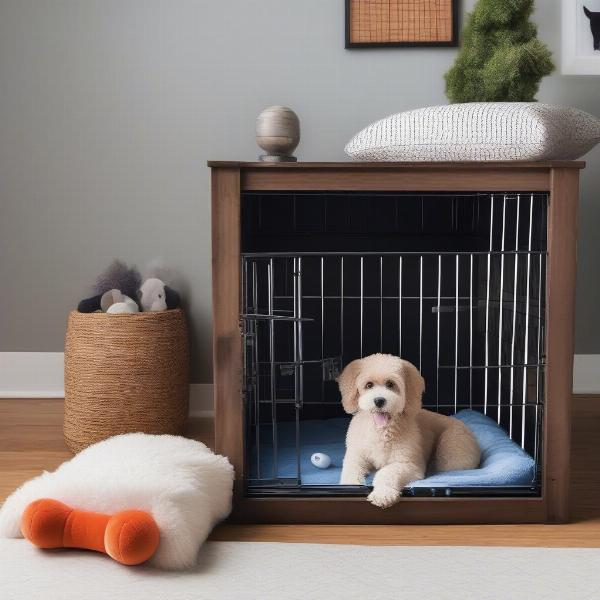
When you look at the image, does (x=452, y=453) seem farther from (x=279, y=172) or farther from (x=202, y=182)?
(x=202, y=182)

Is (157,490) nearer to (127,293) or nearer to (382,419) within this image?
(382,419)

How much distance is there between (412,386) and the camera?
1697mm

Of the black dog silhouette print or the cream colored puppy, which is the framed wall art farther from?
the cream colored puppy

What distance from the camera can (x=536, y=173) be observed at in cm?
155

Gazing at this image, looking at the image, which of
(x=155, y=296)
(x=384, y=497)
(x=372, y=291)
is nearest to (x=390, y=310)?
(x=372, y=291)

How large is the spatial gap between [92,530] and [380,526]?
0.59 m

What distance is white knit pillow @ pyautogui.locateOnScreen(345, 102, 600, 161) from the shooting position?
1.63 m

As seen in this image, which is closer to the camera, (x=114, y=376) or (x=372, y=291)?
(x=114, y=376)

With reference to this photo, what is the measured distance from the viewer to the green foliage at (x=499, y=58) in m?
2.07

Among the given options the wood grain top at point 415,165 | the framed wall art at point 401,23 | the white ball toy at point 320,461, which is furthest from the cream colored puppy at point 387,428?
the framed wall art at point 401,23

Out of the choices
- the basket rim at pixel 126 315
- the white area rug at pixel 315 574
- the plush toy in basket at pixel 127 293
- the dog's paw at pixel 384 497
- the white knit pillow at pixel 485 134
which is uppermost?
the white knit pillow at pixel 485 134

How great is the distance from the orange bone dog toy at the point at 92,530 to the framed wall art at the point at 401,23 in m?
1.81

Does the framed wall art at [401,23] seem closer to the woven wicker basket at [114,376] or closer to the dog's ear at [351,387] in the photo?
the woven wicker basket at [114,376]

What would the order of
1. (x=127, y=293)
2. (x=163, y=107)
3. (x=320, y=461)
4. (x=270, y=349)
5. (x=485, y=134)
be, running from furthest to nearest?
(x=163, y=107) → (x=127, y=293) → (x=270, y=349) → (x=320, y=461) → (x=485, y=134)
